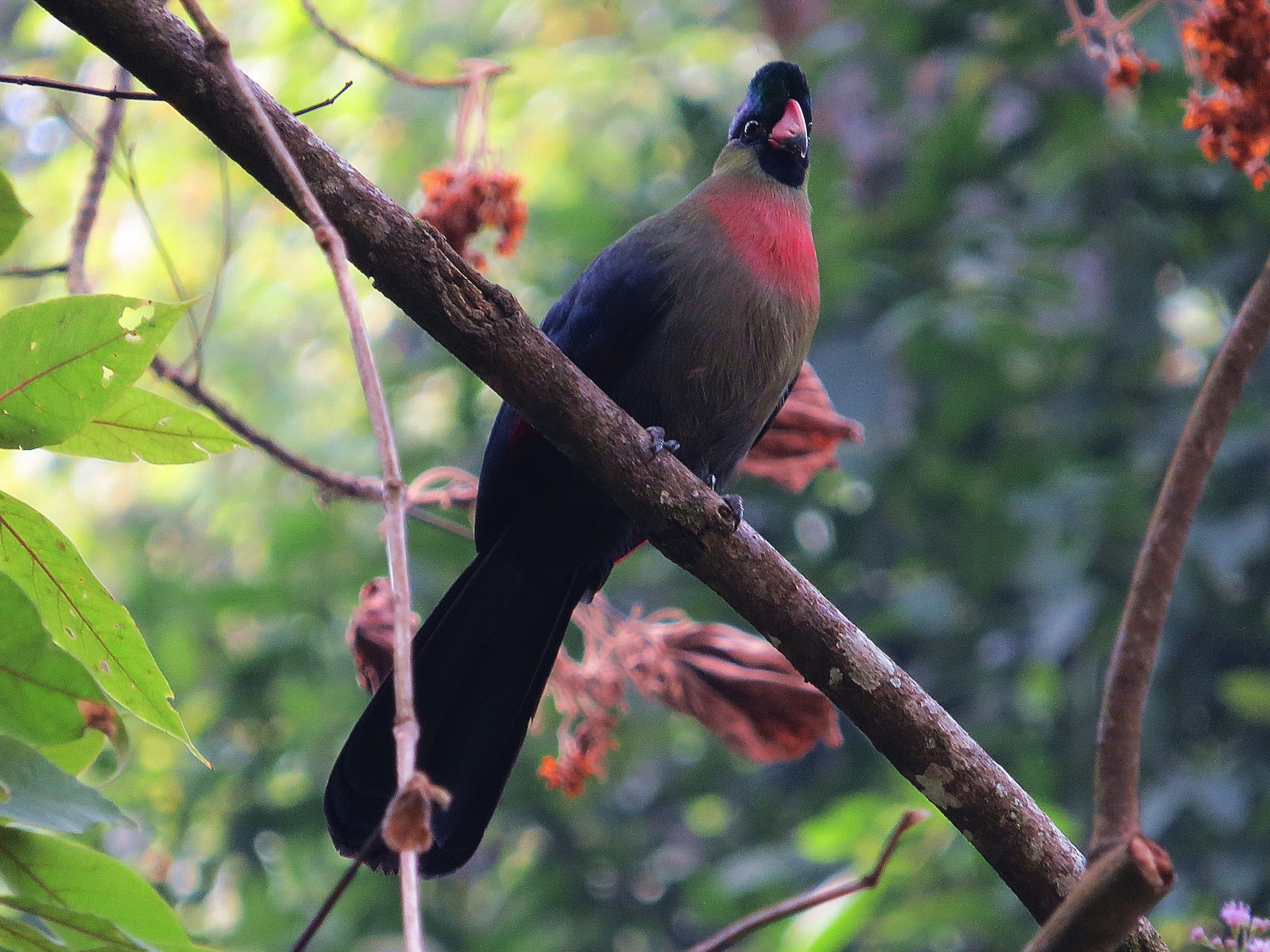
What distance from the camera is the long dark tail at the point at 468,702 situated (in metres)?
2.03

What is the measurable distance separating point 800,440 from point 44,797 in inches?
68.7

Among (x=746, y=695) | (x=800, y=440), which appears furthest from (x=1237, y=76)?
(x=746, y=695)

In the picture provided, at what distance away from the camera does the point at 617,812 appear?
4.39 m

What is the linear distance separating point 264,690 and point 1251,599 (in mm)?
3142

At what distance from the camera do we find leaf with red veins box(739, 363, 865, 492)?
8.44 ft

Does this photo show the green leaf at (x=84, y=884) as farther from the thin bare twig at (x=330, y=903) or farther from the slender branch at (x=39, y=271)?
the slender branch at (x=39, y=271)

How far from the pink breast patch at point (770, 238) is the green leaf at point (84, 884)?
5.27 feet

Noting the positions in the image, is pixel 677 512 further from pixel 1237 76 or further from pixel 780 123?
pixel 780 123

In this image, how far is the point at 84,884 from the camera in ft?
4.02

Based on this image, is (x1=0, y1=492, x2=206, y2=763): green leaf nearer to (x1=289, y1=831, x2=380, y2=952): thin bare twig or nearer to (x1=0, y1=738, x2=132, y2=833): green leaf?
(x1=0, y1=738, x2=132, y2=833): green leaf

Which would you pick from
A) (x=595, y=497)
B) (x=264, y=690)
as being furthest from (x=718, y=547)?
(x=264, y=690)

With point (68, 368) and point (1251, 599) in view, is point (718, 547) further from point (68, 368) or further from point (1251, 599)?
point (1251, 599)

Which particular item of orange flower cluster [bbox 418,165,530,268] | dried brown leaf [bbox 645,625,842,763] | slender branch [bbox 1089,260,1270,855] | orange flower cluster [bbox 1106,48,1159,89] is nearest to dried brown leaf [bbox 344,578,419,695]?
dried brown leaf [bbox 645,625,842,763]

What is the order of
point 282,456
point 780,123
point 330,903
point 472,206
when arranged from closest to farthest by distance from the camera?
point 330,903 < point 282,456 < point 472,206 < point 780,123
